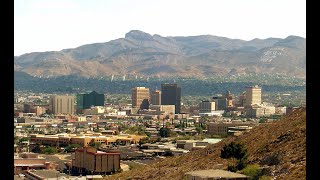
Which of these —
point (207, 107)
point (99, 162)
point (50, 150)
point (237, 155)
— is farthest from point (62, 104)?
point (237, 155)

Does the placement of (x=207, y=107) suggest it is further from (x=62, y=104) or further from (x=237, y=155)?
(x=237, y=155)

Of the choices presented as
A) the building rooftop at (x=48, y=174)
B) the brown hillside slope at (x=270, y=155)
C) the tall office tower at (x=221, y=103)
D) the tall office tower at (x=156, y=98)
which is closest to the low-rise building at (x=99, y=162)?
the building rooftop at (x=48, y=174)

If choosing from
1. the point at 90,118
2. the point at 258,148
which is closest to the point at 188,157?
the point at 258,148

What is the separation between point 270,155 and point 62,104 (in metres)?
113

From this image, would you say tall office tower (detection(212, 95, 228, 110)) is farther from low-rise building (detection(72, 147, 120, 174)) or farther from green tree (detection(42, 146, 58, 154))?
low-rise building (detection(72, 147, 120, 174))

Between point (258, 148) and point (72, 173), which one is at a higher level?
point (258, 148)

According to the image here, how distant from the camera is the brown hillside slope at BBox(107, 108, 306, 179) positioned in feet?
58.0

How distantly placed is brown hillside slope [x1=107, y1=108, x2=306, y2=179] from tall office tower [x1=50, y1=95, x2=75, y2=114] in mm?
104822

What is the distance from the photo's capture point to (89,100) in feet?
485
